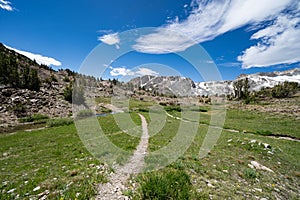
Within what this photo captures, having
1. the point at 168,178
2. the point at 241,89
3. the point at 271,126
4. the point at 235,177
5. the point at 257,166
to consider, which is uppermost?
the point at 241,89

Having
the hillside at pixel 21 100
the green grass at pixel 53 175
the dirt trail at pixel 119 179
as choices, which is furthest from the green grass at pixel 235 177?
the hillside at pixel 21 100

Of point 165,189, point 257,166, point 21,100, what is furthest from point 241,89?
point 21,100

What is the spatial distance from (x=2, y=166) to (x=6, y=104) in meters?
38.2

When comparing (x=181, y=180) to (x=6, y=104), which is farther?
(x=6, y=104)

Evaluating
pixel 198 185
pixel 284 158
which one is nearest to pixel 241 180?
pixel 198 185

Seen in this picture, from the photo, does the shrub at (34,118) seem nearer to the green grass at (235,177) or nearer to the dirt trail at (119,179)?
the dirt trail at (119,179)

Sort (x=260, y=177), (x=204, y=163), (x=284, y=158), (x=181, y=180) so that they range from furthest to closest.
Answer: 1. (x=284, y=158)
2. (x=204, y=163)
3. (x=260, y=177)
4. (x=181, y=180)

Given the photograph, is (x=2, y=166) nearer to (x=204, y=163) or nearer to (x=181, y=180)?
(x=181, y=180)

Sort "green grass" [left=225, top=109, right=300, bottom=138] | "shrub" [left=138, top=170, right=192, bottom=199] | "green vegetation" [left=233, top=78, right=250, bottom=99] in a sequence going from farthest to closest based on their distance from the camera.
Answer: "green vegetation" [left=233, top=78, right=250, bottom=99] → "green grass" [left=225, top=109, right=300, bottom=138] → "shrub" [left=138, top=170, right=192, bottom=199]

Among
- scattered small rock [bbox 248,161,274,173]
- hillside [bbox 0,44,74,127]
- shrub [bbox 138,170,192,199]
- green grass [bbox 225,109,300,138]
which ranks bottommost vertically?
green grass [bbox 225,109,300,138]

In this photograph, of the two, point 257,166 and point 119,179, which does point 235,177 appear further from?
point 119,179

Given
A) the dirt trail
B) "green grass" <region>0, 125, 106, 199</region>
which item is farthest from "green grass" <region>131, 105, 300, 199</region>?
"green grass" <region>0, 125, 106, 199</region>

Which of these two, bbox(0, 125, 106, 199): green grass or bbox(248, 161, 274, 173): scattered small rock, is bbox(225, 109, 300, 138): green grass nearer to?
bbox(248, 161, 274, 173): scattered small rock

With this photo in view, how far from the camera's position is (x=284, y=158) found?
1183 cm
